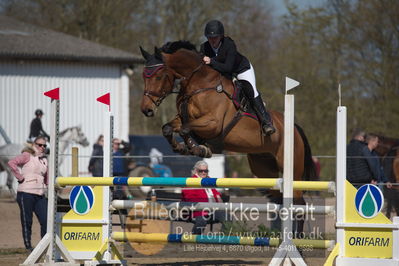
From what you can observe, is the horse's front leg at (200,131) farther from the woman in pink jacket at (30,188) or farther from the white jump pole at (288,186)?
the woman in pink jacket at (30,188)

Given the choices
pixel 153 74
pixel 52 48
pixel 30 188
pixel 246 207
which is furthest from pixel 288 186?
pixel 52 48

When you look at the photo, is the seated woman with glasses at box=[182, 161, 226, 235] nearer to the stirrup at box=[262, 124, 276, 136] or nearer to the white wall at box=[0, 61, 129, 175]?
the stirrup at box=[262, 124, 276, 136]

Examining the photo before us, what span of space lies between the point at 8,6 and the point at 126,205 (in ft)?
64.5

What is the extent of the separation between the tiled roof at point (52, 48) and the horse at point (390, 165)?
1011 cm

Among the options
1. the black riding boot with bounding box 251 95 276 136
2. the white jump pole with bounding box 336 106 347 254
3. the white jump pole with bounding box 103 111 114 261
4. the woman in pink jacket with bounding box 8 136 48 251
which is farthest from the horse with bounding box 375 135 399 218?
the white jump pole with bounding box 103 111 114 261

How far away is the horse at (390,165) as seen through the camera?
10.3m

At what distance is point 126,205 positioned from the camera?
6.27 meters

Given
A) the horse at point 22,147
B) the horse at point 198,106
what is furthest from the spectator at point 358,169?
the horse at point 22,147

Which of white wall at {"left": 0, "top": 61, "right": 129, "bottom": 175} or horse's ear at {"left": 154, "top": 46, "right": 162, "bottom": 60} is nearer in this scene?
horse's ear at {"left": 154, "top": 46, "right": 162, "bottom": 60}

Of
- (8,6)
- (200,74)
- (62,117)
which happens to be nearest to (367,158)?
(200,74)

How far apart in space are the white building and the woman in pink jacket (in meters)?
11.0

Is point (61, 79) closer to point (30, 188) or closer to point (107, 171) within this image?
point (30, 188)

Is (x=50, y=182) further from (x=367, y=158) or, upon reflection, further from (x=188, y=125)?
(x=367, y=158)

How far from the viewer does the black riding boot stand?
696 cm
